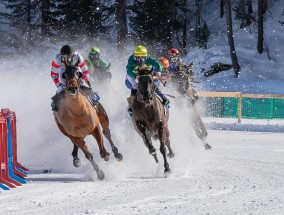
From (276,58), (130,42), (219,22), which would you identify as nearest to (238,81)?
(276,58)

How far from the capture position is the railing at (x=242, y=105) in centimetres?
2870

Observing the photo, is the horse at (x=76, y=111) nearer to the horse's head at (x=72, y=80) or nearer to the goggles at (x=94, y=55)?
the horse's head at (x=72, y=80)

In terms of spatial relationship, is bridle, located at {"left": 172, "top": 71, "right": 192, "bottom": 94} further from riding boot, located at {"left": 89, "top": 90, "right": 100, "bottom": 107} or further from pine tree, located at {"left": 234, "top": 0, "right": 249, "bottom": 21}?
pine tree, located at {"left": 234, "top": 0, "right": 249, "bottom": 21}

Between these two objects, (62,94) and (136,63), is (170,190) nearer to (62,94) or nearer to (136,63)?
(62,94)

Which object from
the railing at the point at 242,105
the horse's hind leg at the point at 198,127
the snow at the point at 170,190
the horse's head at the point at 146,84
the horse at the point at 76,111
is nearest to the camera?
the snow at the point at 170,190

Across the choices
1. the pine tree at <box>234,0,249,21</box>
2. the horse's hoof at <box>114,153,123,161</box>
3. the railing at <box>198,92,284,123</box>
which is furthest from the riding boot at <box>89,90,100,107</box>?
the pine tree at <box>234,0,249,21</box>

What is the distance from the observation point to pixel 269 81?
4534 centimetres

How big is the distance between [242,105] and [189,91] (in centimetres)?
1196

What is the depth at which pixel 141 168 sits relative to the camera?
1461 centimetres

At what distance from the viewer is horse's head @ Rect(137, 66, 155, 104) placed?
12.8 metres

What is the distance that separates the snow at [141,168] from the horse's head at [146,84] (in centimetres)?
158

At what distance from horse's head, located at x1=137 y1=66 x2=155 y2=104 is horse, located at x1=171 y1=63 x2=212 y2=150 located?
4.96 meters

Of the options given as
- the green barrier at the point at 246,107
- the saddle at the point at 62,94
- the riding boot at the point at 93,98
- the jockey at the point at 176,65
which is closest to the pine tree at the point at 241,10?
the green barrier at the point at 246,107

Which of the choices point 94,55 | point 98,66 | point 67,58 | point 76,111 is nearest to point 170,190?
point 76,111
